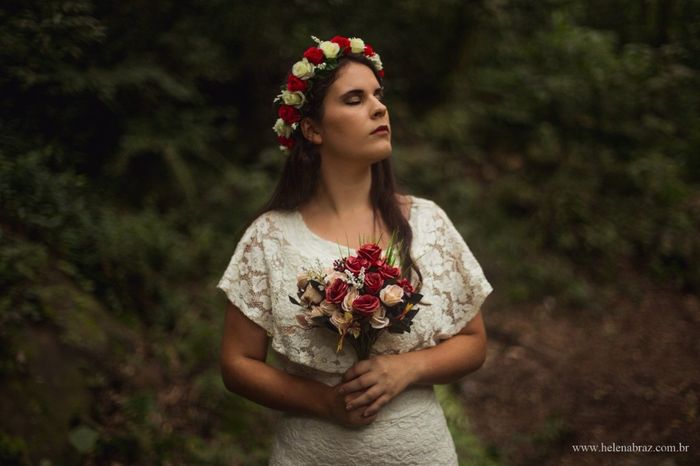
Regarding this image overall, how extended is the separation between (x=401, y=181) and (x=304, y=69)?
3.77m

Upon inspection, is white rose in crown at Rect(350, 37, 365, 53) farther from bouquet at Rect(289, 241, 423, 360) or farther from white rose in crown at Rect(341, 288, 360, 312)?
white rose in crown at Rect(341, 288, 360, 312)

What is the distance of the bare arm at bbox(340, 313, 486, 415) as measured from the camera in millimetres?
2287

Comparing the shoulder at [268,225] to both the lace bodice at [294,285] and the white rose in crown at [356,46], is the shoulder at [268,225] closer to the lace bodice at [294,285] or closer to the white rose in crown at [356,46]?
the lace bodice at [294,285]

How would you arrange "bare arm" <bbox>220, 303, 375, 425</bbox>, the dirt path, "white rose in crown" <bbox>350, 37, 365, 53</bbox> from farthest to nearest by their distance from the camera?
1. the dirt path
2. "white rose in crown" <bbox>350, 37, 365, 53</bbox>
3. "bare arm" <bbox>220, 303, 375, 425</bbox>

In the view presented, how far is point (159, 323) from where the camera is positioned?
509cm

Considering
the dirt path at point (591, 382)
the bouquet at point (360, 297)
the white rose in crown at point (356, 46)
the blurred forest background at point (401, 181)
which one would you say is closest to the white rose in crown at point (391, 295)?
the bouquet at point (360, 297)

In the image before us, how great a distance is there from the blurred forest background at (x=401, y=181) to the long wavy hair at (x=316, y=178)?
2.13 metres

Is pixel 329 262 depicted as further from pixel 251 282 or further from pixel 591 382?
pixel 591 382

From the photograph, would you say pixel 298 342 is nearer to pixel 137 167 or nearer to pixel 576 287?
pixel 137 167

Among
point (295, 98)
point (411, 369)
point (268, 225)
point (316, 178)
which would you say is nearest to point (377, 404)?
point (411, 369)

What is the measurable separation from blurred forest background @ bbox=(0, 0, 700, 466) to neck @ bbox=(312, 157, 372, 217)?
2260 mm

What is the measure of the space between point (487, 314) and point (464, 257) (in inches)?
151

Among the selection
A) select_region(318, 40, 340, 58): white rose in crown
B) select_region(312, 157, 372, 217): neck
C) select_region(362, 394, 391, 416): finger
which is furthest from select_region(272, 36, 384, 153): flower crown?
select_region(362, 394, 391, 416): finger

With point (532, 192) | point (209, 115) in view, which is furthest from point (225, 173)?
point (532, 192)
